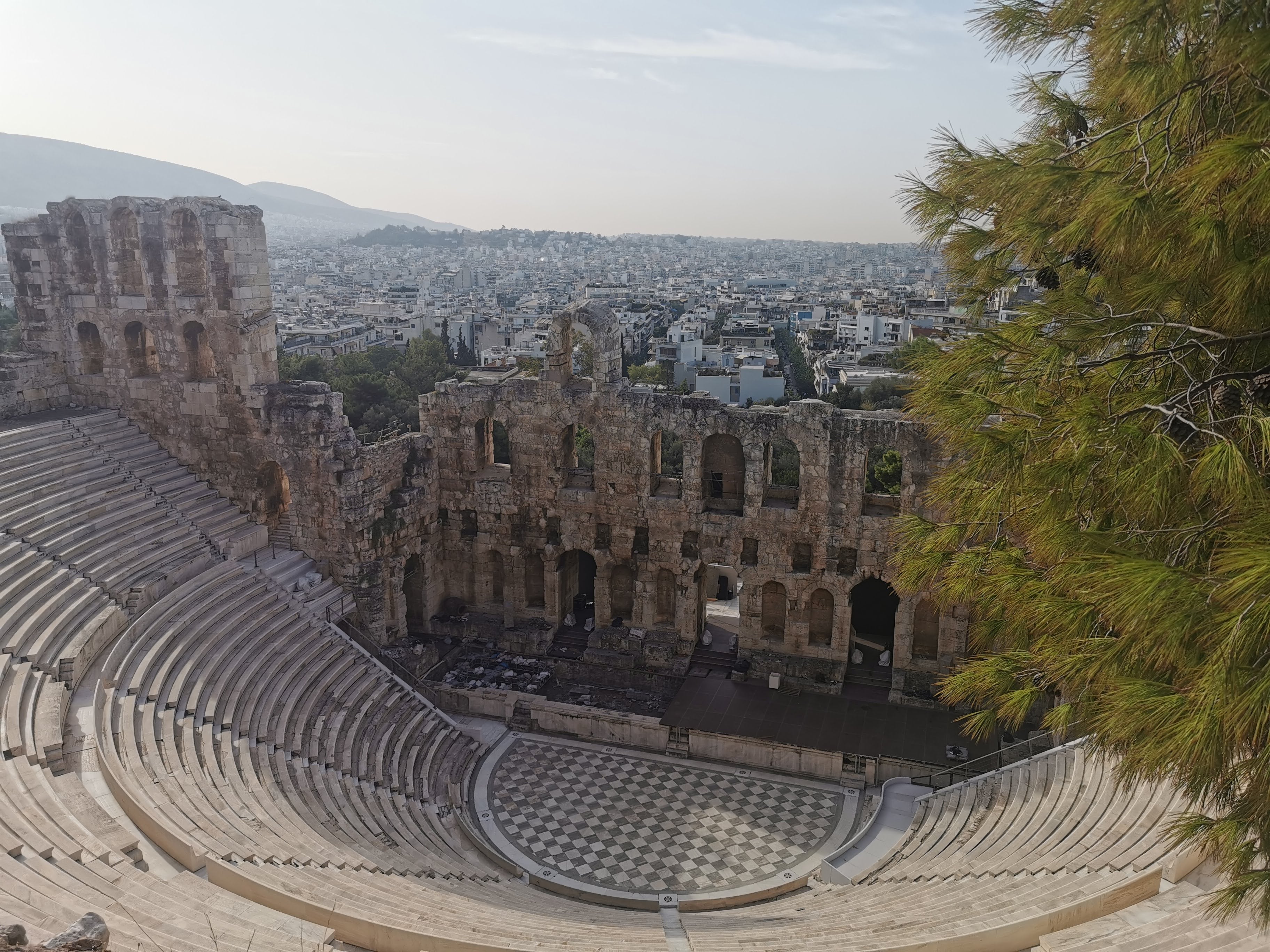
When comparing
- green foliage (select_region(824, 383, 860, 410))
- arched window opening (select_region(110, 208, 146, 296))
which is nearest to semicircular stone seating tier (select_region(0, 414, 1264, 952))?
arched window opening (select_region(110, 208, 146, 296))

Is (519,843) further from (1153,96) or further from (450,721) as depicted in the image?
(1153,96)

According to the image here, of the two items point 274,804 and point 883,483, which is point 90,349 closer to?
point 274,804

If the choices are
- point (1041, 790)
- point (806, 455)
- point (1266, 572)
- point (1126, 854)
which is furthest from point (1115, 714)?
point (806, 455)

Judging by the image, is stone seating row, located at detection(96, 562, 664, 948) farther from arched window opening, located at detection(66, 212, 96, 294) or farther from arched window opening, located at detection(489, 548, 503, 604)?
arched window opening, located at detection(66, 212, 96, 294)

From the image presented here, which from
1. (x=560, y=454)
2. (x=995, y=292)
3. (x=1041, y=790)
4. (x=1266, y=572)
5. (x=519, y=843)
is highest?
(x=995, y=292)

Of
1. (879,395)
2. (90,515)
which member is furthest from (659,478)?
(879,395)

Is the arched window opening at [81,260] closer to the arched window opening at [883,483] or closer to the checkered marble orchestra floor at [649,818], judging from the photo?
the checkered marble orchestra floor at [649,818]
